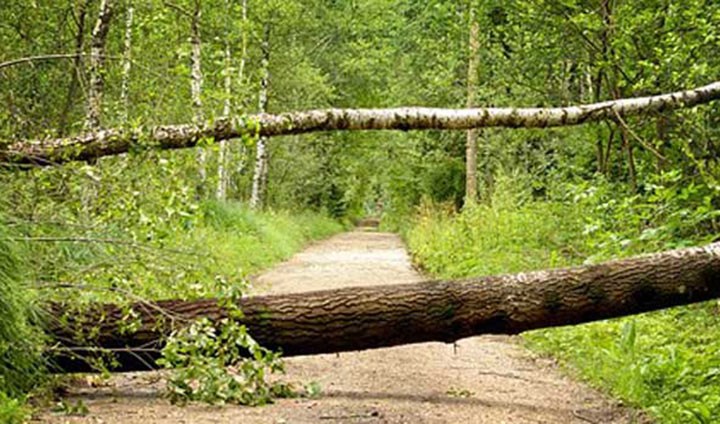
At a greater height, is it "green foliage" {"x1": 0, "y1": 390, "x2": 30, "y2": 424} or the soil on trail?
"green foliage" {"x1": 0, "y1": 390, "x2": 30, "y2": 424}

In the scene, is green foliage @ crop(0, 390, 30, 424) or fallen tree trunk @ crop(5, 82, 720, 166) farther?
fallen tree trunk @ crop(5, 82, 720, 166)

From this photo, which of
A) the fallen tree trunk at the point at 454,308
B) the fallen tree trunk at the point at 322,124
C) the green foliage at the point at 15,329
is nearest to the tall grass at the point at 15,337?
the green foliage at the point at 15,329

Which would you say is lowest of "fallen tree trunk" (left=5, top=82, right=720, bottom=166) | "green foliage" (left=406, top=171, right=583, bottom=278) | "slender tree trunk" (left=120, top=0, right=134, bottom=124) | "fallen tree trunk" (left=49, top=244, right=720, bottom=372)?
"green foliage" (left=406, top=171, right=583, bottom=278)

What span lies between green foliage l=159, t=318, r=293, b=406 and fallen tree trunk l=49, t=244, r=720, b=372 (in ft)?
1.22

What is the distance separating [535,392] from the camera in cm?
618

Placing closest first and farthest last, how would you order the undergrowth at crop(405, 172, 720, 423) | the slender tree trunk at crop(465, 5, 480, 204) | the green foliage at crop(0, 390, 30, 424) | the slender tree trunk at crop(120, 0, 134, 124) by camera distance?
the green foliage at crop(0, 390, 30, 424)
the undergrowth at crop(405, 172, 720, 423)
the slender tree trunk at crop(120, 0, 134, 124)
the slender tree trunk at crop(465, 5, 480, 204)

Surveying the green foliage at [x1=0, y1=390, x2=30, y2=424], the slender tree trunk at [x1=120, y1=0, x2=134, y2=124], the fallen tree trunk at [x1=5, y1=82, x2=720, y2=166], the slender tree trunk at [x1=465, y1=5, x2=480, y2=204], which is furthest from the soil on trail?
the slender tree trunk at [x1=465, y1=5, x2=480, y2=204]

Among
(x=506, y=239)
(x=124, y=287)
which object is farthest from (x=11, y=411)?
(x=506, y=239)

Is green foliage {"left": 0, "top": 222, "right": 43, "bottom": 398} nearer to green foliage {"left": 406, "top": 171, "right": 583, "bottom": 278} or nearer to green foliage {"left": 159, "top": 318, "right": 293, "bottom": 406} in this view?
green foliage {"left": 159, "top": 318, "right": 293, "bottom": 406}

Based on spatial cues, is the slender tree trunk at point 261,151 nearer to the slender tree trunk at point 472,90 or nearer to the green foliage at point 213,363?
the slender tree trunk at point 472,90

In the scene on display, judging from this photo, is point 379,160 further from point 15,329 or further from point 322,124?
point 15,329

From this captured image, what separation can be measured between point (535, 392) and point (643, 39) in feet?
21.0

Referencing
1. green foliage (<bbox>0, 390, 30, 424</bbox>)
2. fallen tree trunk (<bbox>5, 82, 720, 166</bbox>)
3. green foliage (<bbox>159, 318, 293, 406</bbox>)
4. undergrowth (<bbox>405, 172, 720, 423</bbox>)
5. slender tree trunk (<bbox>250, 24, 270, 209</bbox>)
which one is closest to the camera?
green foliage (<bbox>0, 390, 30, 424</bbox>)

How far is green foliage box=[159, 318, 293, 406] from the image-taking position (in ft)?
16.5
